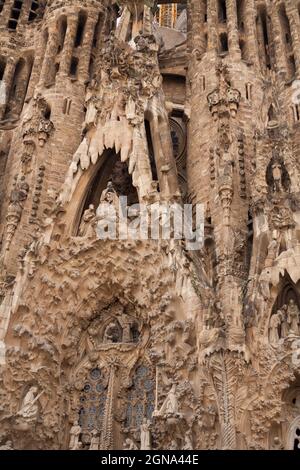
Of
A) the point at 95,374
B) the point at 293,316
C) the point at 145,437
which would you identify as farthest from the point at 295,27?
the point at 145,437

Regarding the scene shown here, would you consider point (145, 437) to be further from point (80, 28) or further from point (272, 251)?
point (80, 28)

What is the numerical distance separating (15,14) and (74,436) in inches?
567

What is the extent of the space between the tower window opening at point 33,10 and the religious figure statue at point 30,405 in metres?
13.2

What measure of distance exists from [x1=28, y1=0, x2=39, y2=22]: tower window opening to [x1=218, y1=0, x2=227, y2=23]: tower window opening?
611cm

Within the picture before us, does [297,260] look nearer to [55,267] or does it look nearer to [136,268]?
[136,268]

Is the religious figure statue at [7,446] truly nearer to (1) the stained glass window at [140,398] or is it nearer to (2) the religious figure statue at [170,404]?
(1) the stained glass window at [140,398]

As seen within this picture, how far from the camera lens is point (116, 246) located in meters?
12.0

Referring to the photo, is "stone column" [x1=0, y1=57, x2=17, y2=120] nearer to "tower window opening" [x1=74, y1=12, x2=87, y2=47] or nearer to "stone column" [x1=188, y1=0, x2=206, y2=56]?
"tower window opening" [x1=74, y1=12, x2=87, y2=47]

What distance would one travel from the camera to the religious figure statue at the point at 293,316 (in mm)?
9996

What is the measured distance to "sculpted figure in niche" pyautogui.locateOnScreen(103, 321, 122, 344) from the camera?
12266 mm

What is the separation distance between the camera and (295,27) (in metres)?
16.2

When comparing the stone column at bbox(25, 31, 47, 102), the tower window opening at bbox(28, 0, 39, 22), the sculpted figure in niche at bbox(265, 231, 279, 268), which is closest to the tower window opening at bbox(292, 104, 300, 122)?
the sculpted figure in niche at bbox(265, 231, 279, 268)

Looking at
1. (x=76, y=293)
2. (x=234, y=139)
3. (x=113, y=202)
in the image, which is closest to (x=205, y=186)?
(x=234, y=139)

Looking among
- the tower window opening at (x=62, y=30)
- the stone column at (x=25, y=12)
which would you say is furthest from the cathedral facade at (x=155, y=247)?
the stone column at (x=25, y=12)
